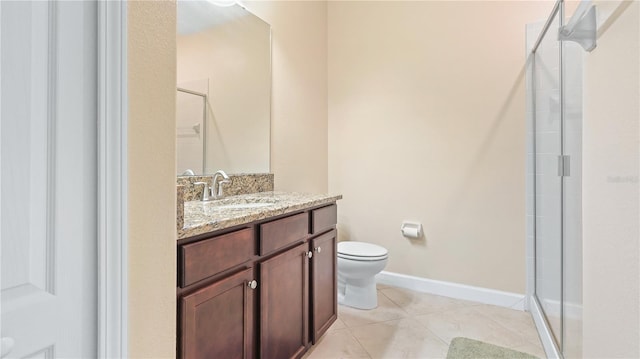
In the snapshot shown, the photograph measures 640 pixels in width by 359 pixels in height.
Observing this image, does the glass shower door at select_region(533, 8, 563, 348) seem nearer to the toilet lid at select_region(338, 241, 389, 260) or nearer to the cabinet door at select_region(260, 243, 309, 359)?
the toilet lid at select_region(338, 241, 389, 260)

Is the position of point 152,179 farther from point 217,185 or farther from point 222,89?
point 222,89

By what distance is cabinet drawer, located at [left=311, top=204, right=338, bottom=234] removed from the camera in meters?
1.72

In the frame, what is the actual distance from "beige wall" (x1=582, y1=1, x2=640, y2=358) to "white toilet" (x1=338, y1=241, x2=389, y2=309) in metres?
1.20

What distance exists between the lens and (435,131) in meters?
2.61

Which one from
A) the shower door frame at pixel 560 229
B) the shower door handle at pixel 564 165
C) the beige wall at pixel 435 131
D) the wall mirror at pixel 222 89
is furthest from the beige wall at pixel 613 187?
the wall mirror at pixel 222 89

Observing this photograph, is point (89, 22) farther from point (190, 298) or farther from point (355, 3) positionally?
point (355, 3)

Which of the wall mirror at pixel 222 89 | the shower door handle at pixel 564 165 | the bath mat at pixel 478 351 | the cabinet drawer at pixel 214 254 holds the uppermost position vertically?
the wall mirror at pixel 222 89

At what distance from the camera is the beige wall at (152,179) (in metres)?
0.72

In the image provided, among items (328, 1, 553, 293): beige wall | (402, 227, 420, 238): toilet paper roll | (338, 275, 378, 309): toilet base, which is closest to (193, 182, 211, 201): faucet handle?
(338, 275, 378, 309): toilet base

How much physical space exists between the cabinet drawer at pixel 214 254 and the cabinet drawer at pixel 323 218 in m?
0.50

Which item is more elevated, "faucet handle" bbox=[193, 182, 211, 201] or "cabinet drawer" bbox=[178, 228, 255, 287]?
"faucet handle" bbox=[193, 182, 211, 201]

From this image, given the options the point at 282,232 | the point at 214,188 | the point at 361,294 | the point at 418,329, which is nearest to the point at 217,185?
the point at 214,188

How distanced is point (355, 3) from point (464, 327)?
2746 millimetres

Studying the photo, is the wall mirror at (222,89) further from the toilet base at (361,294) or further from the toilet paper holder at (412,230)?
Result: the toilet paper holder at (412,230)
